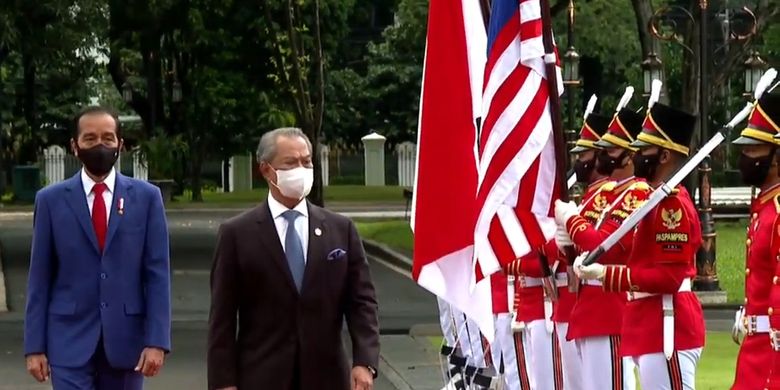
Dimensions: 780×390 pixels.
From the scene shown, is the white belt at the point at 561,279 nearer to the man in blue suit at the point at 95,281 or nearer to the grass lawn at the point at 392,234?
the man in blue suit at the point at 95,281

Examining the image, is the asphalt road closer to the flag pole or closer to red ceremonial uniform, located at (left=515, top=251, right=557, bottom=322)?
red ceremonial uniform, located at (left=515, top=251, right=557, bottom=322)

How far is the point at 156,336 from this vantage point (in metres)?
7.61

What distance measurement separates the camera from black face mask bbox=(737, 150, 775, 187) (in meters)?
6.98

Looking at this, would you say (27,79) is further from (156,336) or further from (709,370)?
(156,336)

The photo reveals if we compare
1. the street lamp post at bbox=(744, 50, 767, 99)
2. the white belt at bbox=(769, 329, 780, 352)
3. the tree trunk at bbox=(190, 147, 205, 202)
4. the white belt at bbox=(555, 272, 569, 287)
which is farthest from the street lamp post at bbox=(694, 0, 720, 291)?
the tree trunk at bbox=(190, 147, 205, 202)

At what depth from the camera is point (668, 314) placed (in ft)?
26.7

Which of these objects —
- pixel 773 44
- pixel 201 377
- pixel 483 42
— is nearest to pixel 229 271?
pixel 483 42

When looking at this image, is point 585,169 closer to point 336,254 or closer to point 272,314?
point 336,254

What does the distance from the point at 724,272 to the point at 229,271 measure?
56.2ft

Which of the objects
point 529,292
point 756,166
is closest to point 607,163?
point 529,292

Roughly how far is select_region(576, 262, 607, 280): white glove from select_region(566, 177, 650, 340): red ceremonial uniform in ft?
0.47

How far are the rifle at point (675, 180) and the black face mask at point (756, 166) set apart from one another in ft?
1.38

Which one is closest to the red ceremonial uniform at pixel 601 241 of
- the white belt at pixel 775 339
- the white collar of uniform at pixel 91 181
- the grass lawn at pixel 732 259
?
the white belt at pixel 775 339

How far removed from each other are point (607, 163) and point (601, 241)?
2.51ft
